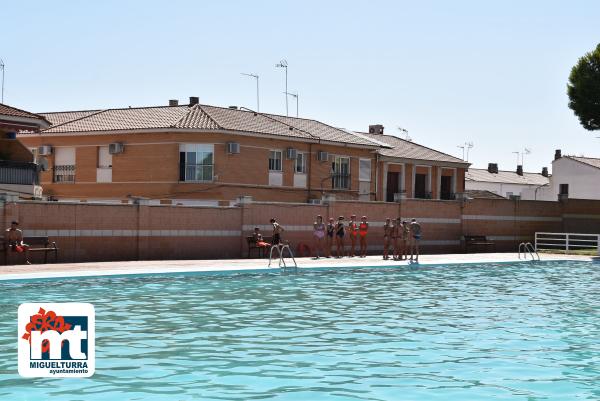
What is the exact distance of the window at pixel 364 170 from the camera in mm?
51969

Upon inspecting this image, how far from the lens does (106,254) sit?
1211 inches

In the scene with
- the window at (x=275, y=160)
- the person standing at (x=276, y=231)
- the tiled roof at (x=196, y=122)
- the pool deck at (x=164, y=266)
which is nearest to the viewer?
the pool deck at (x=164, y=266)

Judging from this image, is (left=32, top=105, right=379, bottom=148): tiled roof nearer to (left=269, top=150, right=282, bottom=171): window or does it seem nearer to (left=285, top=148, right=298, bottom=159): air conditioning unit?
(left=285, top=148, right=298, bottom=159): air conditioning unit

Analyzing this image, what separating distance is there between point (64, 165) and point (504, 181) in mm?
51701

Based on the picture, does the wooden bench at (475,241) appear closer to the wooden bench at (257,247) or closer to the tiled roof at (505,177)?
the wooden bench at (257,247)

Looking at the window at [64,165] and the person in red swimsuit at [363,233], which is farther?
the window at [64,165]

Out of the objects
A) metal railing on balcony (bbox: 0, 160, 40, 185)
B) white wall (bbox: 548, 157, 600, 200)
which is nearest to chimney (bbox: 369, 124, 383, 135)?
white wall (bbox: 548, 157, 600, 200)

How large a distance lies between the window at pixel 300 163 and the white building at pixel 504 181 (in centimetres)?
3577

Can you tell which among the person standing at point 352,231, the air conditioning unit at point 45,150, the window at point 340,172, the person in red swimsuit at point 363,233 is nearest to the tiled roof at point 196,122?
the air conditioning unit at point 45,150

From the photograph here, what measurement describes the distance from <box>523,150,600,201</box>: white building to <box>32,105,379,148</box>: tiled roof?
28.0 m

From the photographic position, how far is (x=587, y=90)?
5278 centimetres

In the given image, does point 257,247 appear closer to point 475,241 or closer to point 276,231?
point 276,231

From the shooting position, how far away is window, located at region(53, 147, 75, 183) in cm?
4703

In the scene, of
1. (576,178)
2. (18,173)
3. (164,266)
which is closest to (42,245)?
(164,266)
